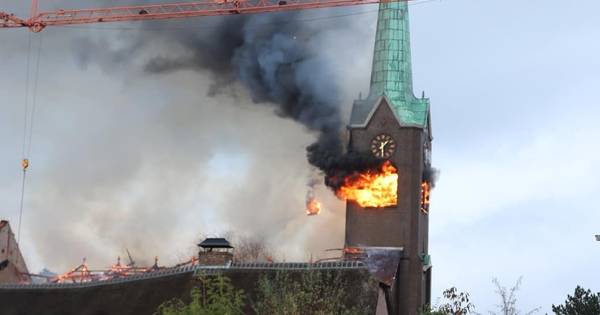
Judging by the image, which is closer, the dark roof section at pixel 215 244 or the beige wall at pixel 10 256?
the dark roof section at pixel 215 244

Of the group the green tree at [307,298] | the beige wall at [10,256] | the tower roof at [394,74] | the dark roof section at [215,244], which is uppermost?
the tower roof at [394,74]

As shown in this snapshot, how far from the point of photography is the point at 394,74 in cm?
10719

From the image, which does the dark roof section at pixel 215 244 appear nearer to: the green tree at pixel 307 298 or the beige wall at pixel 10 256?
the green tree at pixel 307 298

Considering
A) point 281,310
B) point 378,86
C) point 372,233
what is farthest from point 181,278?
point 378,86

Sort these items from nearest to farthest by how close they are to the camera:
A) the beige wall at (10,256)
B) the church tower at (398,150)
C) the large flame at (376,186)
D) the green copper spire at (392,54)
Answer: the beige wall at (10,256), the church tower at (398,150), the large flame at (376,186), the green copper spire at (392,54)

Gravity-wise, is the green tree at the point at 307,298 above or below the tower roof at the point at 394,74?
below

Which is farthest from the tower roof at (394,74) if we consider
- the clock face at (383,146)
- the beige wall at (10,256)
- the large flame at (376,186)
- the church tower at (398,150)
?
the beige wall at (10,256)

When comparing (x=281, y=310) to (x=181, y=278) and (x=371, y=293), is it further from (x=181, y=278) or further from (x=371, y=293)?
(x=181, y=278)

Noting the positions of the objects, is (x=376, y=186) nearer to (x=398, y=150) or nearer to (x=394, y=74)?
(x=398, y=150)

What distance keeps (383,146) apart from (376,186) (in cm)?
392

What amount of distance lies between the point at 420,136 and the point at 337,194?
9.58m

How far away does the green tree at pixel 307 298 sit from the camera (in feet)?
183

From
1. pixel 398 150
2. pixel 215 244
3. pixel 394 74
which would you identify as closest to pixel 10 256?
pixel 215 244

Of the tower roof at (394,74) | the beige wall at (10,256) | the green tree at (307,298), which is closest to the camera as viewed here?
the green tree at (307,298)
